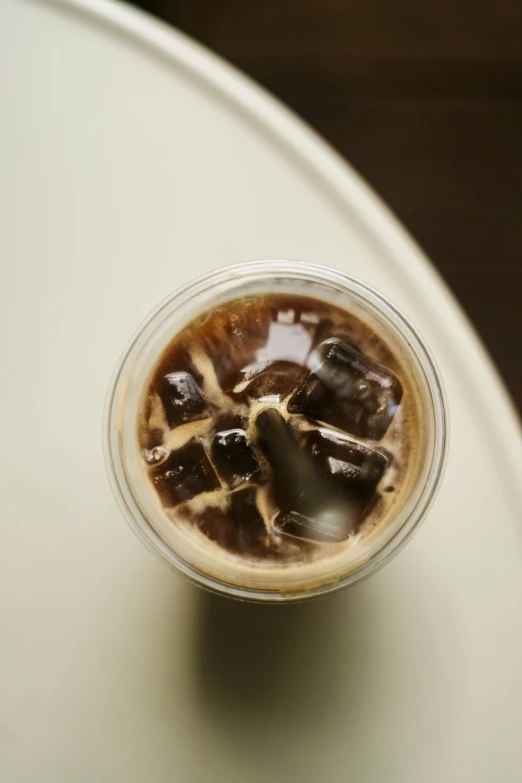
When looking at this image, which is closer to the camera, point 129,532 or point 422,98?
point 129,532

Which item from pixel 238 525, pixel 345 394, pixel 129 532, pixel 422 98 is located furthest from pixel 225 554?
pixel 422 98

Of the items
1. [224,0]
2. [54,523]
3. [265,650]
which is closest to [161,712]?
[265,650]

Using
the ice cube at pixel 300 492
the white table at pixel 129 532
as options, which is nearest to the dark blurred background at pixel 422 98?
the white table at pixel 129 532

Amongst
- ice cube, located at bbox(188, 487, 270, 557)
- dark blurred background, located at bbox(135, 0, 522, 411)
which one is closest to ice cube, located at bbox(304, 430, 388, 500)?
ice cube, located at bbox(188, 487, 270, 557)

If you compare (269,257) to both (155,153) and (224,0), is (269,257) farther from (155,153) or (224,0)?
(224,0)

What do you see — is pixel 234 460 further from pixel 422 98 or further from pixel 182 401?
pixel 422 98

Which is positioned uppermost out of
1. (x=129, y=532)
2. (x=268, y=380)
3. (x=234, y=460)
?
(x=268, y=380)

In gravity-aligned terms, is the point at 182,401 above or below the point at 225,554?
above
